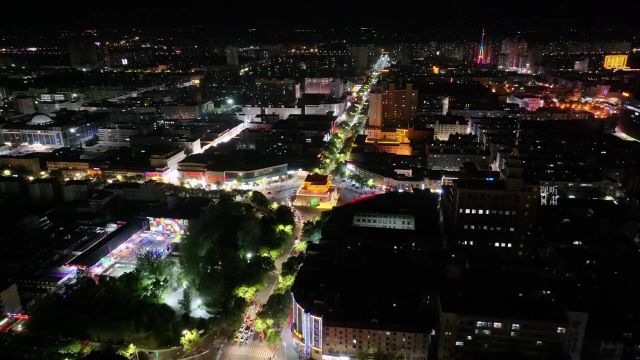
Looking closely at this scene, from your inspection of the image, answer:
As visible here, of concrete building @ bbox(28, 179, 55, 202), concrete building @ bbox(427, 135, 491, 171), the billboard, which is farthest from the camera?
the billboard

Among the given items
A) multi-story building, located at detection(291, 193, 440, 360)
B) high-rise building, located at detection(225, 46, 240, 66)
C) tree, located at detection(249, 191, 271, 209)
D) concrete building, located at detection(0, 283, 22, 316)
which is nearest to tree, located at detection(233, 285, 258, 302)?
multi-story building, located at detection(291, 193, 440, 360)

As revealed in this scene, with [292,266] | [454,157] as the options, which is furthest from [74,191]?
[454,157]

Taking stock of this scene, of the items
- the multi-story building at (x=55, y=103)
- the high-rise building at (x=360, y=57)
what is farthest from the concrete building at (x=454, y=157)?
the high-rise building at (x=360, y=57)

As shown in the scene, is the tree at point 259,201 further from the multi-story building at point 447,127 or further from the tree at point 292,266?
the multi-story building at point 447,127

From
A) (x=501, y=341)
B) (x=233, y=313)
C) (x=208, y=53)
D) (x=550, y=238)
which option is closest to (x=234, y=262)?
(x=233, y=313)

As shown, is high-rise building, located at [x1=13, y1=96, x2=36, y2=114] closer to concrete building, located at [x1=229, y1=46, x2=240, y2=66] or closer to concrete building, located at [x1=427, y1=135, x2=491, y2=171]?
concrete building, located at [x1=229, y1=46, x2=240, y2=66]
